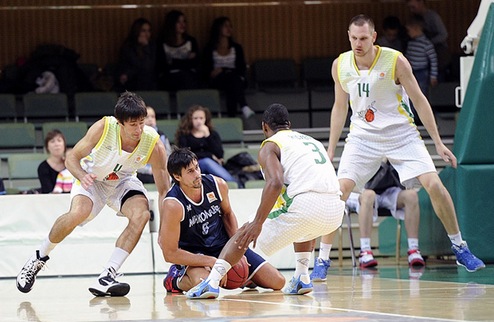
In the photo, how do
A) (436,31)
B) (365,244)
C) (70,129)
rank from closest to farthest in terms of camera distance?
(365,244)
(70,129)
(436,31)

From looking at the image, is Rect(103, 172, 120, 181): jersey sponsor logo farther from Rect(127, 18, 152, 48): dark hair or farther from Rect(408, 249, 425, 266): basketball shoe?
Rect(127, 18, 152, 48): dark hair

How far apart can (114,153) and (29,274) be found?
1.00m

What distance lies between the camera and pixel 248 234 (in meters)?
6.17

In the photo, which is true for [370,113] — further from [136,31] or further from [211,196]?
[136,31]

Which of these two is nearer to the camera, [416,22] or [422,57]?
[422,57]

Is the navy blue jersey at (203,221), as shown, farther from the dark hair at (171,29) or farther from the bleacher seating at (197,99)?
the dark hair at (171,29)

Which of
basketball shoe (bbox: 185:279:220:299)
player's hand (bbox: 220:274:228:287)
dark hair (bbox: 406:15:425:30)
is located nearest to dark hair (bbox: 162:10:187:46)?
dark hair (bbox: 406:15:425:30)

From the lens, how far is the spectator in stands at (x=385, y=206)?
32.4ft

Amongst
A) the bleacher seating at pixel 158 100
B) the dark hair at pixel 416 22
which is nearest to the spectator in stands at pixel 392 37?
the dark hair at pixel 416 22

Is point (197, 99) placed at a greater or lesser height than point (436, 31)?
lesser

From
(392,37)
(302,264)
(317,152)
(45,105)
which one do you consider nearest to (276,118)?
(317,152)

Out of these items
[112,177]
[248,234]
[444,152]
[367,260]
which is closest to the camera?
[248,234]

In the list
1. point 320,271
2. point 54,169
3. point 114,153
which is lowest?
point 320,271

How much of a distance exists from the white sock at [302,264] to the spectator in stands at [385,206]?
3.25 m
